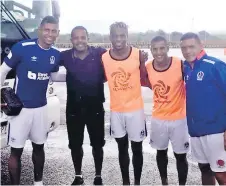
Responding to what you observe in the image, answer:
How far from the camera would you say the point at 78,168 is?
422cm

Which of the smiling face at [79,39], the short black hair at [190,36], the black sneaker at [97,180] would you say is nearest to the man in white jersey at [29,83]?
the smiling face at [79,39]

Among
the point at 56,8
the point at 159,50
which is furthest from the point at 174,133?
the point at 56,8

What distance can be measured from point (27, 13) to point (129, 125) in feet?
8.60

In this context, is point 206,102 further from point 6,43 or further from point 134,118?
point 6,43

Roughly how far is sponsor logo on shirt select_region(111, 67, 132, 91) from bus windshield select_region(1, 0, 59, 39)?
1680 mm

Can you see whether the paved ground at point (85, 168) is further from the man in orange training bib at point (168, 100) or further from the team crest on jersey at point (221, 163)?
the team crest on jersey at point (221, 163)

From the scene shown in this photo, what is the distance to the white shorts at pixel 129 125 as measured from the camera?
383cm

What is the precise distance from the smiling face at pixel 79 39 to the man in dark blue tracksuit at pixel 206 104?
115cm

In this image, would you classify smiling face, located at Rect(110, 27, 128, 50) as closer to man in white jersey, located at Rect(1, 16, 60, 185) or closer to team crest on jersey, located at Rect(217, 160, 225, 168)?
man in white jersey, located at Rect(1, 16, 60, 185)

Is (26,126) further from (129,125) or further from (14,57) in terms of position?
(129,125)

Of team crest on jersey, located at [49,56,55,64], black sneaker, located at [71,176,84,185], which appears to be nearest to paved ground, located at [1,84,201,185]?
black sneaker, located at [71,176,84,185]

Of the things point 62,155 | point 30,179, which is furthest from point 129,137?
point 62,155

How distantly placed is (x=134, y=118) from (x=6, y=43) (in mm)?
1985

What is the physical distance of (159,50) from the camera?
3.68m
